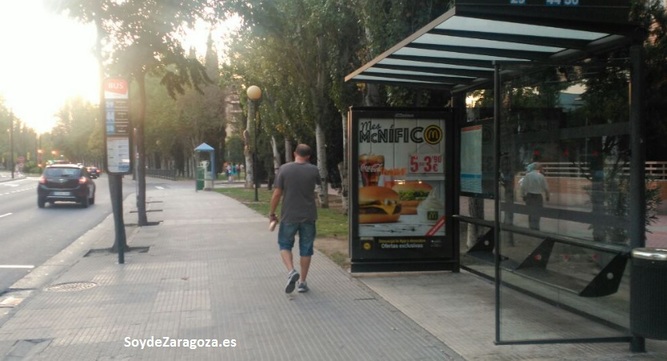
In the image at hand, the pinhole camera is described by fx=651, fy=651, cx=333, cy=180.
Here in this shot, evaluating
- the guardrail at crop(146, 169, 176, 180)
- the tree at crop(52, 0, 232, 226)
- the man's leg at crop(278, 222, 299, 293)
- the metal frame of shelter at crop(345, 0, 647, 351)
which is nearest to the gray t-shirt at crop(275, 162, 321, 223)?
the man's leg at crop(278, 222, 299, 293)

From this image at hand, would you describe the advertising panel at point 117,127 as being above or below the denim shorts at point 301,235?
above

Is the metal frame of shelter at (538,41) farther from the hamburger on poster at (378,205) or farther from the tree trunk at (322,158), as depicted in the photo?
the tree trunk at (322,158)

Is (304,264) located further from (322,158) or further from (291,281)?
(322,158)

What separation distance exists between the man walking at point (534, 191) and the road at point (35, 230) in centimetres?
699

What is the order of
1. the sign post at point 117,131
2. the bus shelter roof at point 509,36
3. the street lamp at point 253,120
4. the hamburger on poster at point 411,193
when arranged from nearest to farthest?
the bus shelter roof at point 509,36 → the hamburger on poster at point 411,193 → the sign post at point 117,131 → the street lamp at point 253,120

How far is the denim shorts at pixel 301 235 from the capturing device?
7867mm

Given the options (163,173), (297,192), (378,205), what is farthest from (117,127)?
(163,173)

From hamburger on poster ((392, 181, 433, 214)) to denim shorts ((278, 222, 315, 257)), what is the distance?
1508 mm

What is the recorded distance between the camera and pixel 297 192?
7.84 m

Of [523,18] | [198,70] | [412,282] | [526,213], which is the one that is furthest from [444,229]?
[198,70]

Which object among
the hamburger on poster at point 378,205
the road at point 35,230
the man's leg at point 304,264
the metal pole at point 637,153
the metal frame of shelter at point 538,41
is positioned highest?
the metal frame of shelter at point 538,41

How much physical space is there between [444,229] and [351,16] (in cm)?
771

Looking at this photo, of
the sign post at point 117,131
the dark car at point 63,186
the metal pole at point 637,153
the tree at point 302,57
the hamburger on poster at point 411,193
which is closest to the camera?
the metal pole at point 637,153

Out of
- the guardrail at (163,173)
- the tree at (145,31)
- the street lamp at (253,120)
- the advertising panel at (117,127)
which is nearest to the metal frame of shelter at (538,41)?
the advertising panel at (117,127)
